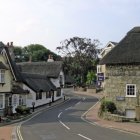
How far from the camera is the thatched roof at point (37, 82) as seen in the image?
6169cm

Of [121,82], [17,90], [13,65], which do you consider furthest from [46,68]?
[121,82]

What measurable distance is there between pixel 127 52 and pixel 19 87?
18.0 metres

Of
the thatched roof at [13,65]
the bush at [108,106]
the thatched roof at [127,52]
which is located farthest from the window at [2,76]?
the bush at [108,106]

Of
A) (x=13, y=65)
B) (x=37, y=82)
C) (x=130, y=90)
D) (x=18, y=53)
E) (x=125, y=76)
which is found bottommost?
(x=130, y=90)

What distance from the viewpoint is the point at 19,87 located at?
56375 mm

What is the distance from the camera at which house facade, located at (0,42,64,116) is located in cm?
4959

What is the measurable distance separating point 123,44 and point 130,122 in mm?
10834

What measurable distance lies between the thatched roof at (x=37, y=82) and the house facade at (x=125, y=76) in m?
17.3

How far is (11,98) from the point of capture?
5194cm

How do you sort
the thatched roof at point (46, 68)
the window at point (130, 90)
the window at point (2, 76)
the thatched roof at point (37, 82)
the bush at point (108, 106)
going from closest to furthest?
the bush at point (108, 106) < the window at point (130, 90) < the window at point (2, 76) < the thatched roof at point (37, 82) < the thatched roof at point (46, 68)

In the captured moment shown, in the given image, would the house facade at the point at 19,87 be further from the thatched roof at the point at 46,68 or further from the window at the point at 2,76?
the thatched roof at the point at 46,68

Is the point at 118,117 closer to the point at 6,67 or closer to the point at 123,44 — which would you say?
the point at 123,44

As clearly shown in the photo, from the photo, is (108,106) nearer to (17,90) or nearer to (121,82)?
(121,82)

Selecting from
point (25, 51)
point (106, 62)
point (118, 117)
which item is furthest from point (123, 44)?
point (25, 51)
